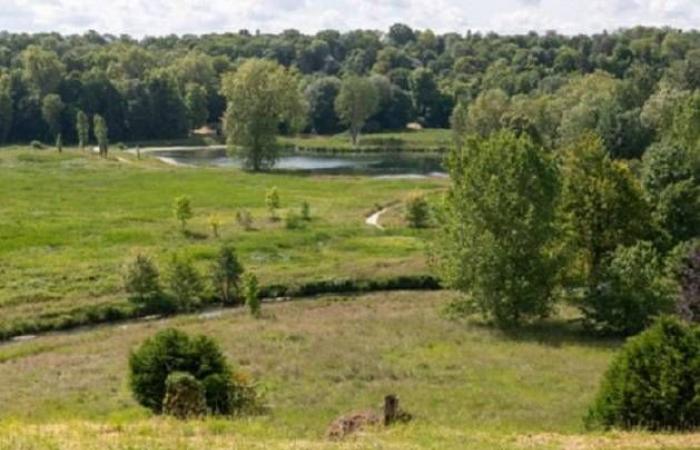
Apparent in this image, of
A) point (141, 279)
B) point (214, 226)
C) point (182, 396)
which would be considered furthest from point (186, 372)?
point (214, 226)

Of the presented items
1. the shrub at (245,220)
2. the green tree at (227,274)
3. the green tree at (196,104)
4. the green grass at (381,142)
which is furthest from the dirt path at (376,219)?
the green tree at (196,104)

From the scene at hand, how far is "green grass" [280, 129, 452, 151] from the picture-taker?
156400mm

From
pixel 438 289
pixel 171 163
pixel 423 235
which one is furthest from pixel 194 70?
pixel 438 289

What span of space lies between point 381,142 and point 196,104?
116 feet

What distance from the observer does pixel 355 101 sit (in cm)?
15888

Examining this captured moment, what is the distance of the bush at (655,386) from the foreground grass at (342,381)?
125cm

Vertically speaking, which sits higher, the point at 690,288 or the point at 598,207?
the point at 598,207

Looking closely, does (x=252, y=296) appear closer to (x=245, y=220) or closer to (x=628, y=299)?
(x=628, y=299)

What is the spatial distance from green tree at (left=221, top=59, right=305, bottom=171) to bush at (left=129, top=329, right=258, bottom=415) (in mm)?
84171

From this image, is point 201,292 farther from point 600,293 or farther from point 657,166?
point 657,166

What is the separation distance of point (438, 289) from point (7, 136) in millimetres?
118184

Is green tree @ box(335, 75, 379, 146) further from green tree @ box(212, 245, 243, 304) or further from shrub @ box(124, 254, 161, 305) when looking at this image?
shrub @ box(124, 254, 161, 305)

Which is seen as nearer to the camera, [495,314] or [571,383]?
[571,383]

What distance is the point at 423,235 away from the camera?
234 ft
